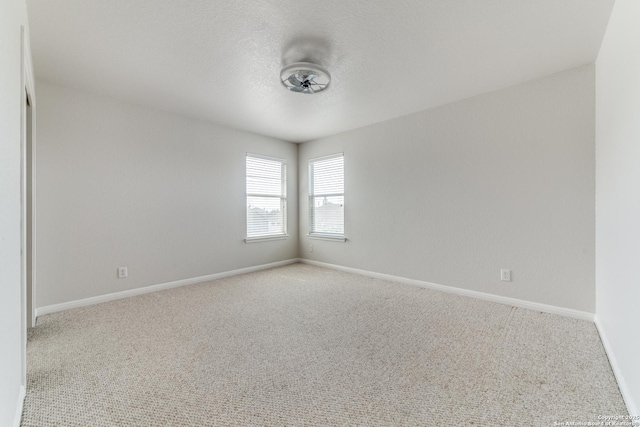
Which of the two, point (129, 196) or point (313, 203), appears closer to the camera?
point (129, 196)

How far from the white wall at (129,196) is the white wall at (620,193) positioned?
13.8 feet

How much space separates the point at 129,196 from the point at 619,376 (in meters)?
4.64

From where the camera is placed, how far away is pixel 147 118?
3543mm

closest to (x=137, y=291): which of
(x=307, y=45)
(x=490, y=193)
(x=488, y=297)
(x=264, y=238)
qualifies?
(x=264, y=238)

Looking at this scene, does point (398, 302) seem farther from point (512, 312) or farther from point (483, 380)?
point (483, 380)

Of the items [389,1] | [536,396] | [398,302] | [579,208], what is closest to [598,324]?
[579,208]

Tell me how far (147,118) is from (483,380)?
4.34 meters

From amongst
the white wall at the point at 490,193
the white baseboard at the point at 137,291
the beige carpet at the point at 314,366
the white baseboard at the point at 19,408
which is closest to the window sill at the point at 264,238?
the white baseboard at the point at 137,291

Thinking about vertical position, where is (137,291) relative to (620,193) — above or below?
below

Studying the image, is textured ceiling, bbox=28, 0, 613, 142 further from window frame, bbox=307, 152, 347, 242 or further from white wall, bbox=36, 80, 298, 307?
window frame, bbox=307, 152, 347, 242

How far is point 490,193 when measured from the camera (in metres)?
3.17

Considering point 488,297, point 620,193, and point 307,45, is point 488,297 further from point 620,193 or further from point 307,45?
point 307,45

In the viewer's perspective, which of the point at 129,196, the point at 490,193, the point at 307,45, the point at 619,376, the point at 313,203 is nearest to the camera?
the point at 619,376

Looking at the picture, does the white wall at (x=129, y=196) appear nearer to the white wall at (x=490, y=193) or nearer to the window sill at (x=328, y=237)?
the window sill at (x=328, y=237)
